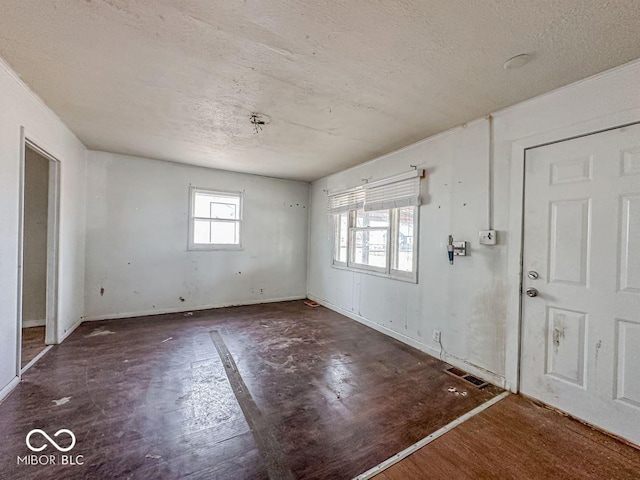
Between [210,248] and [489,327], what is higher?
[210,248]

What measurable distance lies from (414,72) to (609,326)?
2225 mm

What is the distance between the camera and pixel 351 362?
2945mm

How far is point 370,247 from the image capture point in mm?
4301

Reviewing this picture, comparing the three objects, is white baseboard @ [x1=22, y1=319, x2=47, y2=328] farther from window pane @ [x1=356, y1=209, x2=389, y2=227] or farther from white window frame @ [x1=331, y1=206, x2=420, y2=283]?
window pane @ [x1=356, y1=209, x2=389, y2=227]

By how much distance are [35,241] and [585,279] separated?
242 inches

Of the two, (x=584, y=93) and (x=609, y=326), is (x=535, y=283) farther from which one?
(x=584, y=93)

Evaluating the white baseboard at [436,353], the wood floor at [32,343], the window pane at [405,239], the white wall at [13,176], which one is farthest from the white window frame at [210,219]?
the window pane at [405,239]

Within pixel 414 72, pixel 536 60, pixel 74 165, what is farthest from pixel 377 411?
pixel 74 165

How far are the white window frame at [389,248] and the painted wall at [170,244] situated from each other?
3.62 ft

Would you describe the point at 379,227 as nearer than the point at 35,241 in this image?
No

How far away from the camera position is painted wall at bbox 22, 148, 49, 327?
12.3ft

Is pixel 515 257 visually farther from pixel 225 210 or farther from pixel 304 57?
pixel 225 210

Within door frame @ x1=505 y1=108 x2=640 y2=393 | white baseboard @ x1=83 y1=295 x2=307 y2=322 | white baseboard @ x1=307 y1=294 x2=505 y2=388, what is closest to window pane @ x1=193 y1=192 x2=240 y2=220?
white baseboard @ x1=83 y1=295 x2=307 y2=322

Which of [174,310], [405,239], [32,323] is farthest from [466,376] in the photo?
[32,323]
